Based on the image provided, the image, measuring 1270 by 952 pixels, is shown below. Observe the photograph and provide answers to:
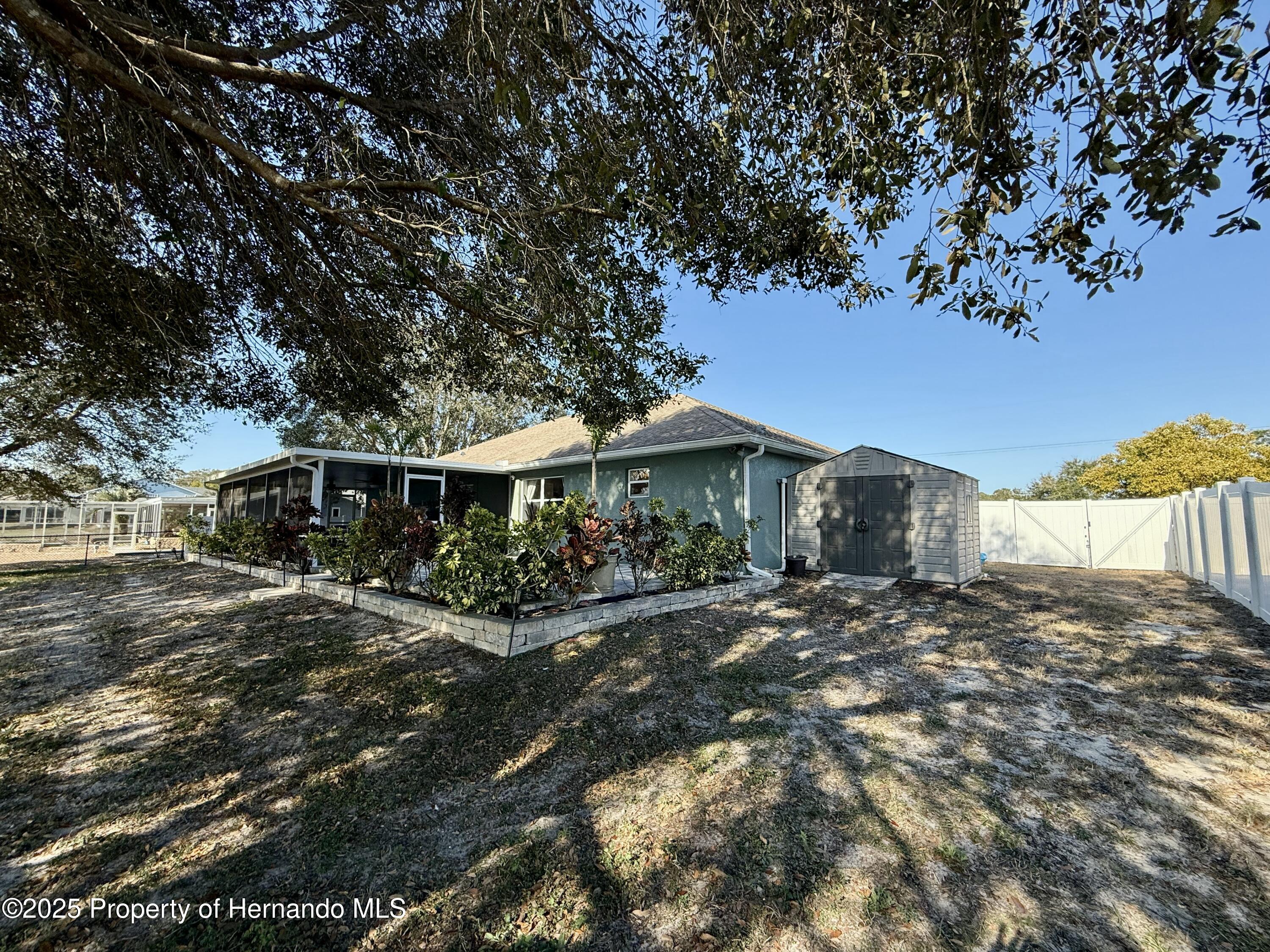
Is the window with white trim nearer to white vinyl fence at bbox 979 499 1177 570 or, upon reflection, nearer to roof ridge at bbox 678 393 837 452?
roof ridge at bbox 678 393 837 452

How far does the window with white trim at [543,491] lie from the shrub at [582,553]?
25.6 feet

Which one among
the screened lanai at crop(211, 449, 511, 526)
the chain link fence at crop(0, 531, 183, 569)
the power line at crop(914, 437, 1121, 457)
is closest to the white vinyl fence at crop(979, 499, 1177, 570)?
the screened lanai at crop(211, 449, 511, 526)

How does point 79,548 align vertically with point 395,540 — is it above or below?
below

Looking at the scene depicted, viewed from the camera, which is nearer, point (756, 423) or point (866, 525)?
point (866, 525)

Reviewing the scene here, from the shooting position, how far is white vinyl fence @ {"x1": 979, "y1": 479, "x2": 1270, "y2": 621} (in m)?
6.51

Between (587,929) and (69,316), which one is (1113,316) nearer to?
(587,929)

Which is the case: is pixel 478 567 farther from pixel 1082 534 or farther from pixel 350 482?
pixel 1082 534

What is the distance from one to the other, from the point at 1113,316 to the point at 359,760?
18.7 meters

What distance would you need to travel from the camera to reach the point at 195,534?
573 inches

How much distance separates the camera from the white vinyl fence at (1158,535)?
21.4 ft

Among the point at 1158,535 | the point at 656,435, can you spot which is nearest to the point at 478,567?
the point at 656,435

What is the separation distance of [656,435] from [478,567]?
7340 millimetres

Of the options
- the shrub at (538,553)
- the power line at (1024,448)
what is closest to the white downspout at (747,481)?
the shrub at (538,553)

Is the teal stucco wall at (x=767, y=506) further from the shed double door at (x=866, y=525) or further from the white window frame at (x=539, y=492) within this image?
the white window frame at (x=539, y=492)
